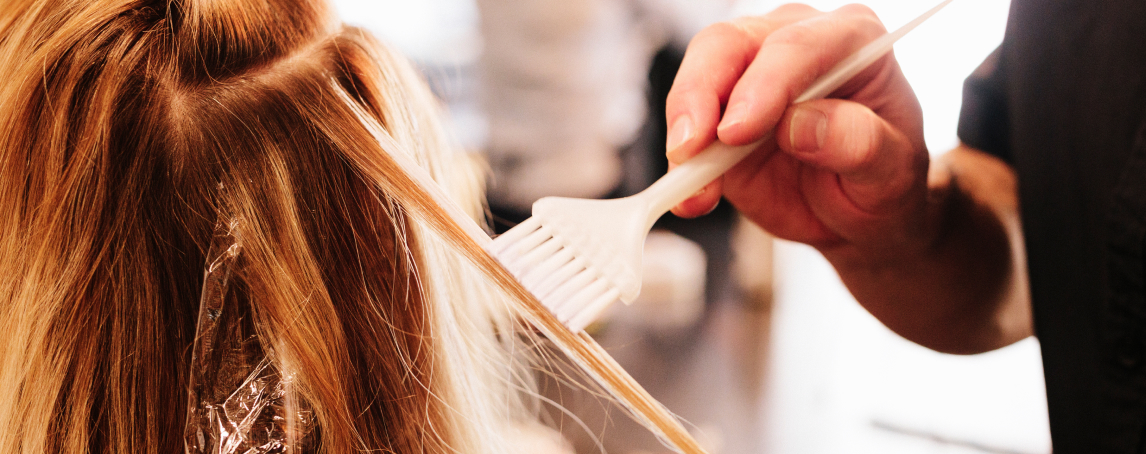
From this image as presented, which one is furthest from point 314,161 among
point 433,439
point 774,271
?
point 774,271

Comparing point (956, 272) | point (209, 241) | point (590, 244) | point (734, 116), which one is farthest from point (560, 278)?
point (956, 272)

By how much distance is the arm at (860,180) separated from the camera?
1.09 feet

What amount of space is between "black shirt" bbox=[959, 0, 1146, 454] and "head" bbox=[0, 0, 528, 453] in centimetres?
49

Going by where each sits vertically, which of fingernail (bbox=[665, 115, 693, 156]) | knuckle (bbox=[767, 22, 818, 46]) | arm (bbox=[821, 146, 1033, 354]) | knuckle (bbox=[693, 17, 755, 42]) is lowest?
arm (bbox=[821, 146, 1033, 354])

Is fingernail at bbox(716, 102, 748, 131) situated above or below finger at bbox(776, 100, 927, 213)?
above

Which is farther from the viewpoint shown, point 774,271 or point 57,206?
point 774,271

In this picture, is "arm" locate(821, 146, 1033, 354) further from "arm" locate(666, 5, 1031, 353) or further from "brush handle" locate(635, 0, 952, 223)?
"brush handle" locate(635, 0, 952, 223)

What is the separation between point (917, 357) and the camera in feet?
1.52

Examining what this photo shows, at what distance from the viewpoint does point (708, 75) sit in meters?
0.35

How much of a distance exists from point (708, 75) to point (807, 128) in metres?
0.07

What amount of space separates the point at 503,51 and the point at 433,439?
0.32 meters

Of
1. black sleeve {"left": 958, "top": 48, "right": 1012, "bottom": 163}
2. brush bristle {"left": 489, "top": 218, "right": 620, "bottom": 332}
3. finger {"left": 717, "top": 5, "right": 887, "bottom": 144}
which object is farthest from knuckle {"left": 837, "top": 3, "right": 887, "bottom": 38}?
brush bristle {"left": 489, "top": 218, "right": 620, "bottom": 332}

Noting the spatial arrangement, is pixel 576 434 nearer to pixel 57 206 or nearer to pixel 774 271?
pixel 774 271

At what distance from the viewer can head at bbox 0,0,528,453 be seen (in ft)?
1.14
